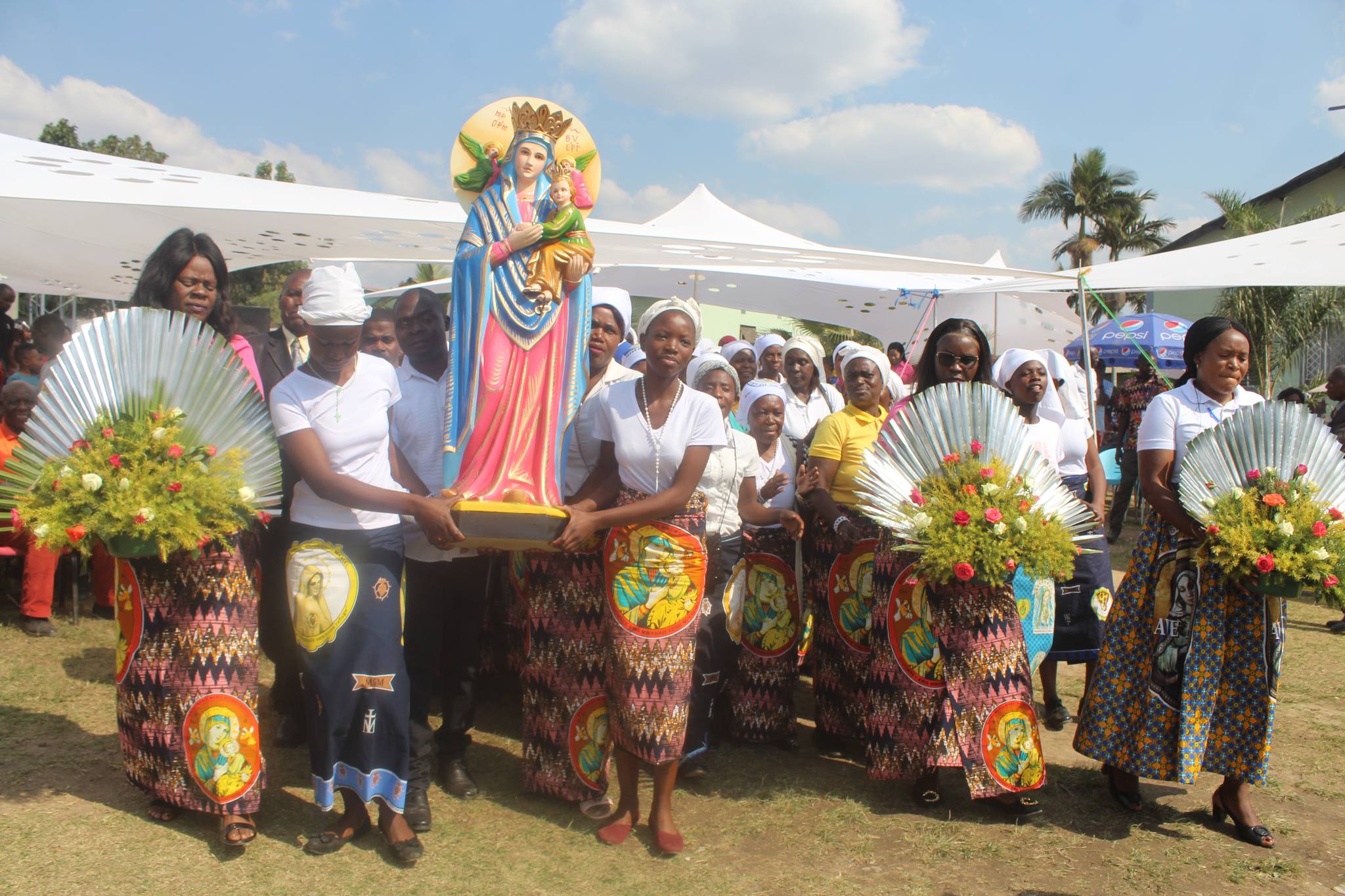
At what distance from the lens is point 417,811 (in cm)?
360

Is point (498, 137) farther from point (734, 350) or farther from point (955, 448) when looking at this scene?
point (734, 350)

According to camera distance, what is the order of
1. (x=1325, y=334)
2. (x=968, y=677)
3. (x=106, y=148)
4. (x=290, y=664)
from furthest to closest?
1. (x=106, y=148)
2. (x=1325, y=334)
3. (x=290, y=664)
4. (x=968, y=677)

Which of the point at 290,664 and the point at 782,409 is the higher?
the point at 782,409

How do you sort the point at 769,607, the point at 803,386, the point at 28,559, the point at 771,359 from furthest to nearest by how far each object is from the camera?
the point at 771,359, the point at 803,386, the point at 28,559, the point at 769,607

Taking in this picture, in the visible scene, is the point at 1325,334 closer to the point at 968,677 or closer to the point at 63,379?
the point at 968,677

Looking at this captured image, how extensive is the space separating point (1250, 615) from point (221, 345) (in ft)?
12.7

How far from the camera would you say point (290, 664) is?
4523 mm

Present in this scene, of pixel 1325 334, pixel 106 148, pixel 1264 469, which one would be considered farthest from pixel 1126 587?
pixel 106 148

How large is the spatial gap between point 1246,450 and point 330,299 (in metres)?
3.32

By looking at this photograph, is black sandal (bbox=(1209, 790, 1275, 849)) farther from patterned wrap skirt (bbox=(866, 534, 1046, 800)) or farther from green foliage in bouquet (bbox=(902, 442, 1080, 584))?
green foliage in bouquet (bbox=(902, 442, 1080, 584))

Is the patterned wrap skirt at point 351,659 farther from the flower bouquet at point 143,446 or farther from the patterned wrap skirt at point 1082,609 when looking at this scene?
the patterned wrap skirt at point 1082,609

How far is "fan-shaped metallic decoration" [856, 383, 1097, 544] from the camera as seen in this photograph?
3807 millimetres

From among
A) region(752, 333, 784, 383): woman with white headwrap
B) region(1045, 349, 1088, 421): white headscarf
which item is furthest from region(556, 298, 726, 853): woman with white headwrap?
region(752, 333, 784, 383): woman with white headwrap

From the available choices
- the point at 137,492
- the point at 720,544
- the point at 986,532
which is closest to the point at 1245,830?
the point at 986,532
